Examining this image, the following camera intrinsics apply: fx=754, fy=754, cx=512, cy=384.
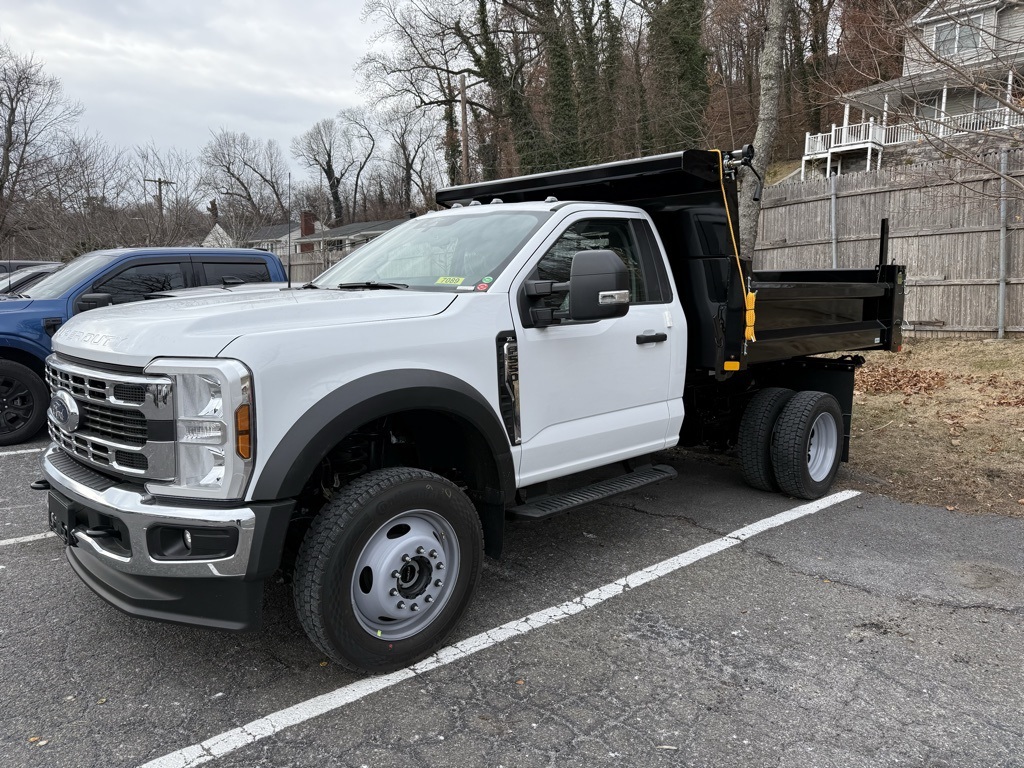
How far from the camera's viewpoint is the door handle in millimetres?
4383

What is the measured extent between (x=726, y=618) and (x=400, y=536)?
1698 mm

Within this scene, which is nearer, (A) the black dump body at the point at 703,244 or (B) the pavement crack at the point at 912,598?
(B) the pavement crack at the point at 912,598

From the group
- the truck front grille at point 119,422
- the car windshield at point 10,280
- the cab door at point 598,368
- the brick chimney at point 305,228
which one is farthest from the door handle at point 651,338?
the brick chimney at point 305,228

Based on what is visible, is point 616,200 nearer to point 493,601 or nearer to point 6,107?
point 493,601

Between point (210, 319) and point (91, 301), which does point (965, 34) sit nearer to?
point (210, 319)

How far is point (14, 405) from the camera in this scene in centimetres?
726

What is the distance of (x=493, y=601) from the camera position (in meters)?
3.95

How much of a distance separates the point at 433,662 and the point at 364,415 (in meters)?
1.16

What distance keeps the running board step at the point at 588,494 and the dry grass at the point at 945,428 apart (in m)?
2.45

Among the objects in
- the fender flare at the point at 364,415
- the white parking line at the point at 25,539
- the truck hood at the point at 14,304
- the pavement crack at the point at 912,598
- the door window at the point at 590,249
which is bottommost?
the pavement crack at the point at 912,598

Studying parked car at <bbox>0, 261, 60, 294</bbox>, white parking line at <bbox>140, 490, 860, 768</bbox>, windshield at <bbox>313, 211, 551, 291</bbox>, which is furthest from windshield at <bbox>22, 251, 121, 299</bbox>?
white parking line at <bbox>140, 490, 860, 768</bbox>

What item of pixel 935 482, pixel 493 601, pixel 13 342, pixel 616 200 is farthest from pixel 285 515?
pixel 13 342

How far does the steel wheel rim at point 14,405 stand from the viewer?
7.20 metres

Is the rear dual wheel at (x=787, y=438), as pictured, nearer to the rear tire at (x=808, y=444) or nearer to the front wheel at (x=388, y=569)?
the rear tire at (x=808, y=444)
